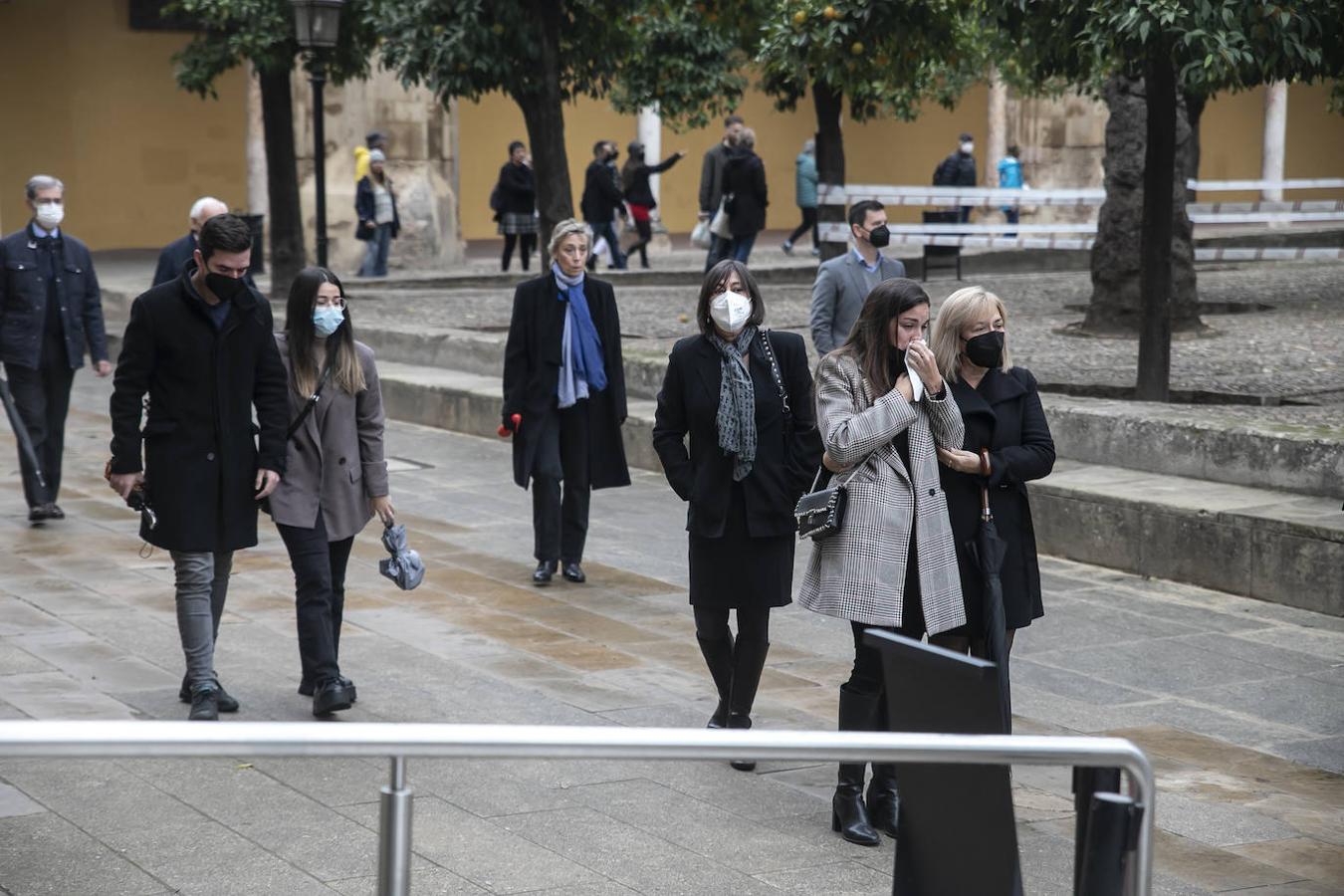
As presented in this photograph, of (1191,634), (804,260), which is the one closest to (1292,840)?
(1191,634)

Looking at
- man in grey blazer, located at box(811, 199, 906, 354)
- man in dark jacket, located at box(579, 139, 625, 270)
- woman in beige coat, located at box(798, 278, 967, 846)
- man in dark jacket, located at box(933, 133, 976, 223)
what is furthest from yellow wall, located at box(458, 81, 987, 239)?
woman in beige coat, located at box(798, 278, 967, 846)

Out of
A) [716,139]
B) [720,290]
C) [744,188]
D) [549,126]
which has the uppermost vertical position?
[716,139]

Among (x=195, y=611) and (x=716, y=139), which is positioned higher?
(x=716, y=139)

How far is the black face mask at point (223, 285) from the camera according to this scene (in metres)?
6.25

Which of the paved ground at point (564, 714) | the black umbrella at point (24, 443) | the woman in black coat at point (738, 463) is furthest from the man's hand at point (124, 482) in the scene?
the black umbrella at point (24, 443)

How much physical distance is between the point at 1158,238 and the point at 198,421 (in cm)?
623

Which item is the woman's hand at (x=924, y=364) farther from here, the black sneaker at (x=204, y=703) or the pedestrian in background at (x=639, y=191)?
the pedestrian in background at (x=639, y=191)

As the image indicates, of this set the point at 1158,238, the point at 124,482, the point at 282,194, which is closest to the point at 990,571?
the point at 124,482

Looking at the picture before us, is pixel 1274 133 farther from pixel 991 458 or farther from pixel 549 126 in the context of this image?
pixel 991 458

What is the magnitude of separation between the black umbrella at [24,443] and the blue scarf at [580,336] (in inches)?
120

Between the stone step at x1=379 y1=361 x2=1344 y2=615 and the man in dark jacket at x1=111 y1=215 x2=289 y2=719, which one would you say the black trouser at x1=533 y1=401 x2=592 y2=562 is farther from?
the man in dark jacket at x1=111 y1=215 x2=289 y2=719

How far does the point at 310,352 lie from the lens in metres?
6.64

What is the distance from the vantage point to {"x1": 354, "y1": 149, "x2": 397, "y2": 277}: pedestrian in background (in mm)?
22641

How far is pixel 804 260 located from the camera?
24922 mm
